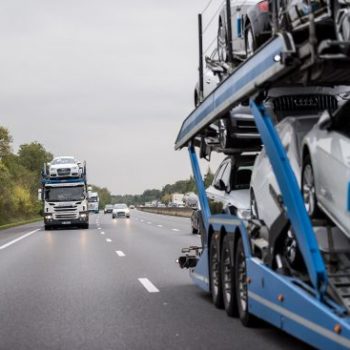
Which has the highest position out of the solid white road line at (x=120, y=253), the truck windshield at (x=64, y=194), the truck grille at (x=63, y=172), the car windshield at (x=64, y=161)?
the car windshield at (x=64, y=161)

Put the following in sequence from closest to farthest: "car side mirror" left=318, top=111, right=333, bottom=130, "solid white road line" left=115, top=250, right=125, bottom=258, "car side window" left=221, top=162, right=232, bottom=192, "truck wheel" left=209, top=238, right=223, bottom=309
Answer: "car side mirror" left=318, top=111, right=333, bottom=130, "truck wheel" left=209, top=238, right=223, bottom=309, "car side window" left=221, top=162, right=232, bottom=192, "solid white road line" left=115, top=250, right=125, bottom=258

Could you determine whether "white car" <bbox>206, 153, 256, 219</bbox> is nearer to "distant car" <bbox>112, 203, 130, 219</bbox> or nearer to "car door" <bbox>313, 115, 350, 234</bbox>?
"car door" <bbox>313, 115, 350, 234</bbox>

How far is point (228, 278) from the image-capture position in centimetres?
865

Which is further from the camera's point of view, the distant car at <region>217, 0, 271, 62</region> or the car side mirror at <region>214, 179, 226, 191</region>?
the car side mirror at <region>214, 179, 226, 191</region>

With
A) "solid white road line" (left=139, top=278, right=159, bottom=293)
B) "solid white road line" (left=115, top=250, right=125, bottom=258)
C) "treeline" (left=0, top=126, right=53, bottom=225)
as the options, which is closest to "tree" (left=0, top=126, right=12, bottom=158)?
"treeline" (left=0, top=126, right=53, bottom=225)

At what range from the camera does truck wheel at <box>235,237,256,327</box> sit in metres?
7.82

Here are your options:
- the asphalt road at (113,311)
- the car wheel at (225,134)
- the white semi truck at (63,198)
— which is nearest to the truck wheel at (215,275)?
the asphalt road at (113,311)

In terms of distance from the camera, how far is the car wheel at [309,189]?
632cm

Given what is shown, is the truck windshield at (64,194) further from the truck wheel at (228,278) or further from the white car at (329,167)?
the white car at (329,167)

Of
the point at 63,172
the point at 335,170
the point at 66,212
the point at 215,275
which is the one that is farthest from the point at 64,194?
the point at 335,170

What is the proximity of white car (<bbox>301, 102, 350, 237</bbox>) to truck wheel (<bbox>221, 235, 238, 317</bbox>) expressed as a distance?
2.13 m

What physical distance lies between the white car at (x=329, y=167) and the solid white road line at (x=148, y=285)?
18.0 ft

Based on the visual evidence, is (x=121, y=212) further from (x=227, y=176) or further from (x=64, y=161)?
(x=227, y=176)

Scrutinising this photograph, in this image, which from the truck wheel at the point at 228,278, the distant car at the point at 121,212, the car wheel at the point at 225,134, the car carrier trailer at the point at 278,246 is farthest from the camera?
the distant car at the point at 121,212
